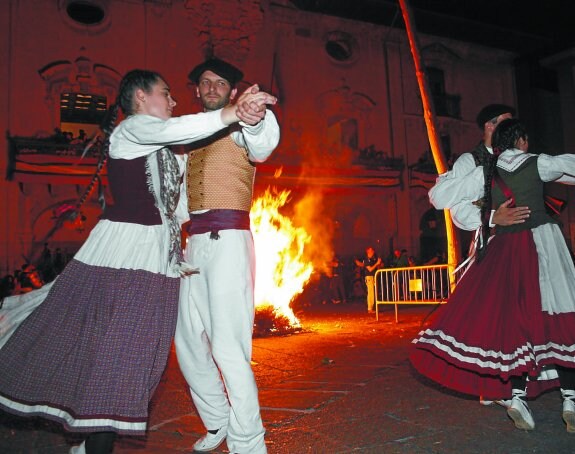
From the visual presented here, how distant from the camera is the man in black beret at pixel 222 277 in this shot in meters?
2.59

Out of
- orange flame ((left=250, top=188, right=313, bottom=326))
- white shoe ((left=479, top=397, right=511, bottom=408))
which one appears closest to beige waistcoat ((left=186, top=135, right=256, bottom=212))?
white shoe ((left=479, top=397, right=511, bottom=408))

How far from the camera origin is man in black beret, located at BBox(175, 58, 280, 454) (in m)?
2.59

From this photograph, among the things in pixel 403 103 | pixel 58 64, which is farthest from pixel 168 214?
pixel 403 103

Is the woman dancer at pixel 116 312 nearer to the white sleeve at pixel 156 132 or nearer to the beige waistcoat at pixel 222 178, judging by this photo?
Result: the white sleeve at pixel 156 132

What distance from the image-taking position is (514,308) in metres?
3.17

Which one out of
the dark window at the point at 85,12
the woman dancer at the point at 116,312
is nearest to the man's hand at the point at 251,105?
the woman dancer at the point at 116,312

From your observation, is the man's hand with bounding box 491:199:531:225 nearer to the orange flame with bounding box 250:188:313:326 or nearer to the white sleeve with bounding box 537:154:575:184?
the white sleeve with bounding box 537:154:575:184

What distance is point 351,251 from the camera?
18531 mm

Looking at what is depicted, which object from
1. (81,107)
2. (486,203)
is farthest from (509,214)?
(81,107)

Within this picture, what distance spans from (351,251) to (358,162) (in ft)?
10.3

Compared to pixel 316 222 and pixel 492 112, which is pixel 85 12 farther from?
pixel 492 112

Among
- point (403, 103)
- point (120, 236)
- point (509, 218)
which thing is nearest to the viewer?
point (120, 236)

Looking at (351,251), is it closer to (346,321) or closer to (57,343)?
(346,321)

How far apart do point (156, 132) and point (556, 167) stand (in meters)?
2.45
